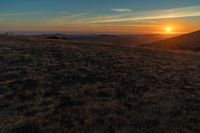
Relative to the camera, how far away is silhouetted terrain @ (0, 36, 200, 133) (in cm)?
675

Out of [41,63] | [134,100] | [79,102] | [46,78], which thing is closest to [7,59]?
[41,63]

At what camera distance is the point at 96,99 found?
9055 millimetres

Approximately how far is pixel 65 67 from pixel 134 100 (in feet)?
21.7

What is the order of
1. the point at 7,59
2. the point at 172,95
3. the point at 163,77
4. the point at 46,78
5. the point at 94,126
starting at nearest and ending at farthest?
the point at 94,126, the point at 172,95, the point at 46,78, the point at 163,77, the point at 7,59

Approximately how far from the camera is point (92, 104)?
8461 millimetres

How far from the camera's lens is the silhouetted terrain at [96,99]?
6750 mm

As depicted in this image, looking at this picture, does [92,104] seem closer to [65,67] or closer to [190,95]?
[190,95]

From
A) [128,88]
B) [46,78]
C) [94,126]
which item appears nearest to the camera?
[94,126]

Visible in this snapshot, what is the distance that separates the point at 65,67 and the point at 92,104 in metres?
6.44

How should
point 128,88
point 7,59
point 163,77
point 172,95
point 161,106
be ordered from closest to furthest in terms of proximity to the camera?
point 161,106
point 172,95
point 128,88
point 163,77
point 7,59

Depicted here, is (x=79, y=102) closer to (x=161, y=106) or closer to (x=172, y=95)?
(x=161, y=106)

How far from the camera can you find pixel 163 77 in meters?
13.0

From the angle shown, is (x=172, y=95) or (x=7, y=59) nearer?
(x=172, y=95)

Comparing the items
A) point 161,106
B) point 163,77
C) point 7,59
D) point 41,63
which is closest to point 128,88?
point 161,106
